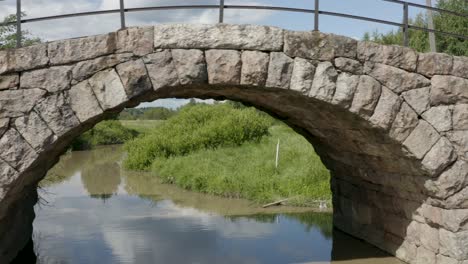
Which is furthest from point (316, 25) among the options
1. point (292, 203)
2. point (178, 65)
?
point (292, 203)

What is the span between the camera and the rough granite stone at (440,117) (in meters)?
6.68

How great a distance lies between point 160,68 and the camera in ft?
19.2

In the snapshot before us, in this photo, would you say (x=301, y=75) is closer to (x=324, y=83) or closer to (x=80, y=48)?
(x=324, y=83)

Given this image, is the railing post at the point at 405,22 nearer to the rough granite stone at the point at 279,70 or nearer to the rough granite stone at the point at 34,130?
the rough granite stone at the point at 279,70

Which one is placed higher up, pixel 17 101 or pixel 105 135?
pixel 17 101

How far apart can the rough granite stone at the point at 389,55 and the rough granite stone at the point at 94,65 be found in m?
2.67

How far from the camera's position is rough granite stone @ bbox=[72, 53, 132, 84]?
5.70 meters

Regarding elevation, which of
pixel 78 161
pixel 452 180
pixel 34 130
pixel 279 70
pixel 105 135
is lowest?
pixel 78 161

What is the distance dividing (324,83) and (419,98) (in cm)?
125

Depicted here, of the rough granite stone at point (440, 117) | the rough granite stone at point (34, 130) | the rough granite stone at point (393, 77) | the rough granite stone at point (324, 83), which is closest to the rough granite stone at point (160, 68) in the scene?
the rough granite stone at point (34, 130)

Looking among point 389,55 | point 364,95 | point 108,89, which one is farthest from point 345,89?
point 108,89

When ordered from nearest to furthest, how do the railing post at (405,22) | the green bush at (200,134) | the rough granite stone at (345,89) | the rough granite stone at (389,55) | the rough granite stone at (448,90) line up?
the rough granite stone at (345,89)
the rough granite stone at (389,55)
the rough granite stone at (448,90)
the railing post at (405,22)
the green bush at (200,134)

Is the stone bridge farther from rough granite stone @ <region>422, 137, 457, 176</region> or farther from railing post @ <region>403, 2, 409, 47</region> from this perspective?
railing post @ <region>403, 2, 409, 47</region>

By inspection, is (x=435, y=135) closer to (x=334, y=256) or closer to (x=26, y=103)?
(x=334, y=256)
